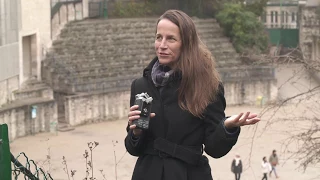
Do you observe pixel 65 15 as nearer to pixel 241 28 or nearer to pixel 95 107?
pixel 95 107

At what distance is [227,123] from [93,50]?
97.1 feet

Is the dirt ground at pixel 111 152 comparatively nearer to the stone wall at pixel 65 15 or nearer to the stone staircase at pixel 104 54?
the stone staircase at pixel 104 54

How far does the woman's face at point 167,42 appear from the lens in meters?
4.07

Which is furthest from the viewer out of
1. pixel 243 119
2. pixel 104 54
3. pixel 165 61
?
pixel 104 54

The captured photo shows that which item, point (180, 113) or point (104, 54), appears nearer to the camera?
point (180, 113)

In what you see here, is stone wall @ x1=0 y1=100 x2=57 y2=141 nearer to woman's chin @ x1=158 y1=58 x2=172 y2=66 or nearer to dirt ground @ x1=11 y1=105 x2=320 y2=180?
dirt ground @ x1=11 y1=105 x2=320 y2=180

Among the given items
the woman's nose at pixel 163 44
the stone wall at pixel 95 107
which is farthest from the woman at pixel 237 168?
the woman's nose at pixel 163 44

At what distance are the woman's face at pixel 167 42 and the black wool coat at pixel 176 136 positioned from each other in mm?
144

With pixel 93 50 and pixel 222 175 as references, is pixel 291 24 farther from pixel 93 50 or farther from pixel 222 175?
pixel 222 175

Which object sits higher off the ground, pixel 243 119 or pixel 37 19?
pixel 243 119

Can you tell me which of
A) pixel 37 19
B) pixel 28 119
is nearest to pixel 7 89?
pixel 28 119

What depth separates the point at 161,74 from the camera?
406 centimetres

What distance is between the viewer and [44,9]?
32.2 m

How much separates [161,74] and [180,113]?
0.25 meters
